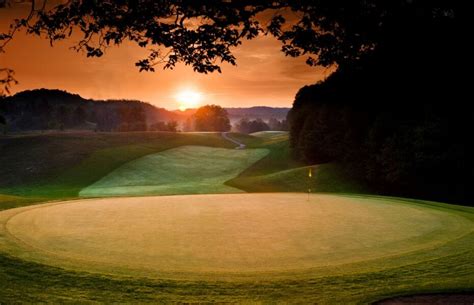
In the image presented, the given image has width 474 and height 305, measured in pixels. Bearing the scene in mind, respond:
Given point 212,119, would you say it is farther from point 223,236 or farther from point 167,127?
point 223,236

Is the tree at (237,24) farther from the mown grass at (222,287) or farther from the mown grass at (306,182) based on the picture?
the mown grass at (306,182)

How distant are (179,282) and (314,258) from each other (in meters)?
3.50

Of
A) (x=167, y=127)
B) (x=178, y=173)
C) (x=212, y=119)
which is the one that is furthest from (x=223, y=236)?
(x=212, y=119)

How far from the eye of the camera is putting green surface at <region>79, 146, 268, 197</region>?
48094 millimetres

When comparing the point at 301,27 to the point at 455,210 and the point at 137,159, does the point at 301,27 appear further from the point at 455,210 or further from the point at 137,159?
the point at 137,159

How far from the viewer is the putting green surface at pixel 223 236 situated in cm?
1006

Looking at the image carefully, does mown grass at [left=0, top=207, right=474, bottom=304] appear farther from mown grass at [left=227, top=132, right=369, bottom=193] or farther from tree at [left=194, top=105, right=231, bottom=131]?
tree at [left=194, top=105, right=231, bottom=131]

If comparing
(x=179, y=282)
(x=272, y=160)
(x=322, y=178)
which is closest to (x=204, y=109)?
(x=272, y=160)

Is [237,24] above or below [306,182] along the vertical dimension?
above

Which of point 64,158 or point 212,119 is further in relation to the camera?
point 212,119

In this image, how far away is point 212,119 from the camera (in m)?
178

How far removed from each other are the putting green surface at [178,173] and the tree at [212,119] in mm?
87907

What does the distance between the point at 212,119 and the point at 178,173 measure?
376ft

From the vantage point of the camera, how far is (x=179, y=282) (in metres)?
8.77
